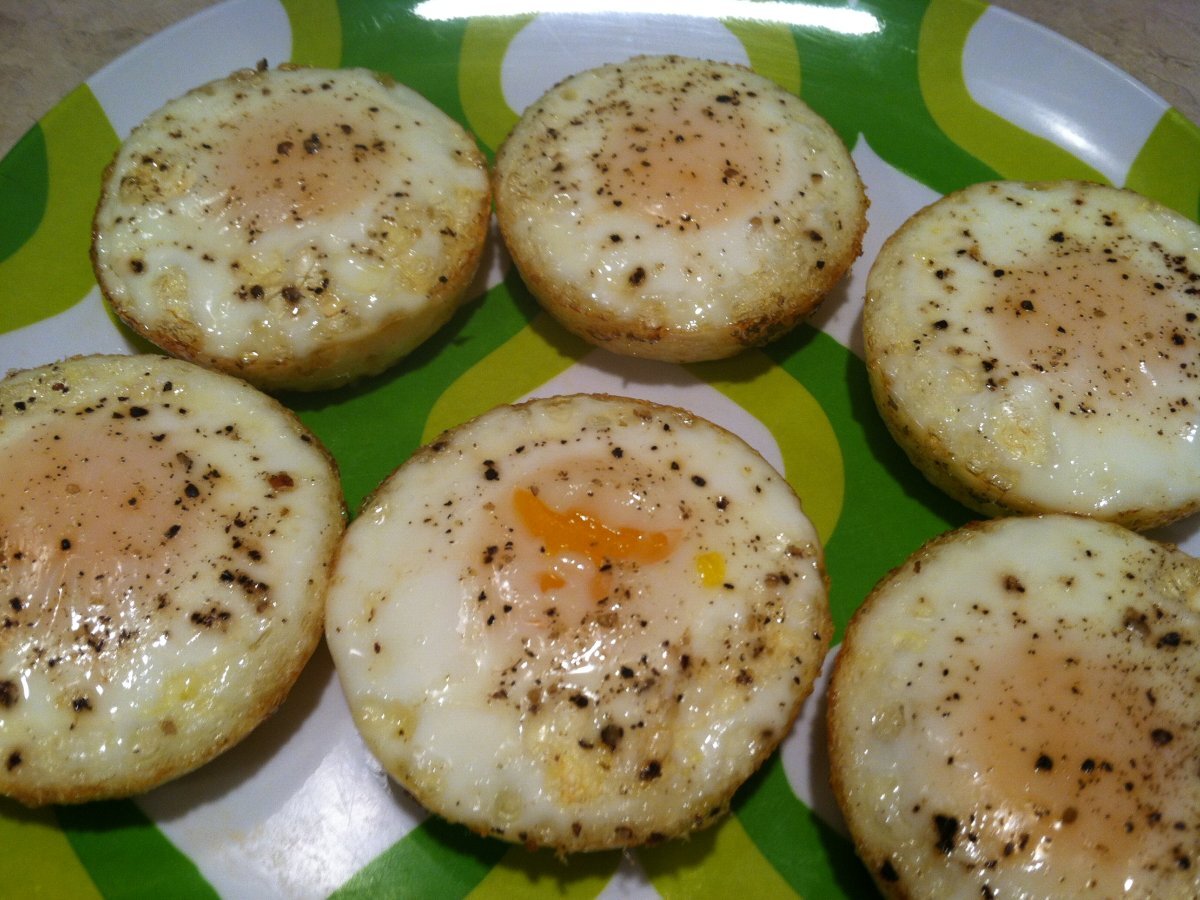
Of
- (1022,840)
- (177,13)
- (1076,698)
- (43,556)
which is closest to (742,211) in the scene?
(1076,698)

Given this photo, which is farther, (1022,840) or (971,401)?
(971,401)

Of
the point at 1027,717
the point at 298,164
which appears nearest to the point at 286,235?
the point at 298,164

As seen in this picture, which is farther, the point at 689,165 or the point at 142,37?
the point at 142,37

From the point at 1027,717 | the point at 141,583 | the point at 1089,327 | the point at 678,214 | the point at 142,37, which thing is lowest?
the point at 1027,717

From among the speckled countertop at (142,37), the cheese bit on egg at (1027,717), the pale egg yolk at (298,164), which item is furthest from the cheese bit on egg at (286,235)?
the cheese bit on egg at (1027,717)

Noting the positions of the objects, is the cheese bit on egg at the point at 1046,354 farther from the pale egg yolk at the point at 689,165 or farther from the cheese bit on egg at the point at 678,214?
the pale egg yolk at the point at 689,165

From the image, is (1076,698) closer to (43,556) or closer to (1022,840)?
(1022,840)

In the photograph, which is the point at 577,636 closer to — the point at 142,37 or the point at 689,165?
the point at 689,165
